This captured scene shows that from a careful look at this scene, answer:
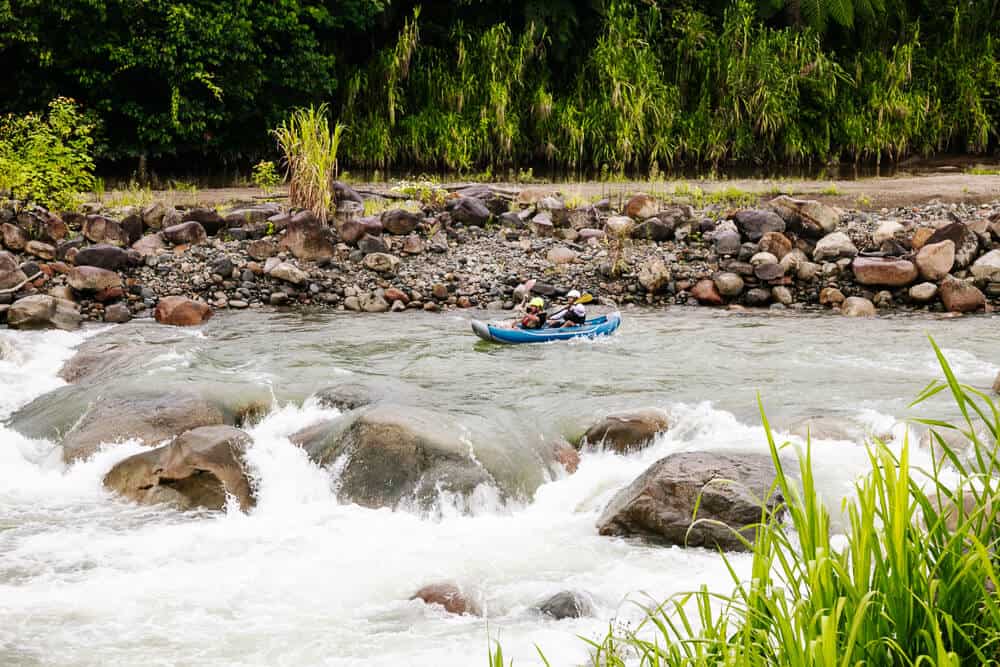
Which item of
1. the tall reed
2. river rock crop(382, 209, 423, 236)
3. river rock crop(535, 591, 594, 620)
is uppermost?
the tall reed

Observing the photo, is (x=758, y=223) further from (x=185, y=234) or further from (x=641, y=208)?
(x=185, y=234)

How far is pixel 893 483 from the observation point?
7.30 feet

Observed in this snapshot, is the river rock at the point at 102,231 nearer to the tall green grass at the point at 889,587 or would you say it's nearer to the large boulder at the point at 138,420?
the large boulder at the point at 138,420

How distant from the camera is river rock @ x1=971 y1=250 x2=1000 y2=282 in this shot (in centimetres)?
1184

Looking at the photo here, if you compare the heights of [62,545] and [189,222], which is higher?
[189,222]

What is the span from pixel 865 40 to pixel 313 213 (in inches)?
658

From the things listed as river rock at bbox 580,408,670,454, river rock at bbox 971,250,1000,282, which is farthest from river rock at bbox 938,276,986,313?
river rock at bbox 580,408,670,454

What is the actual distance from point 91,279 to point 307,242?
2765mm

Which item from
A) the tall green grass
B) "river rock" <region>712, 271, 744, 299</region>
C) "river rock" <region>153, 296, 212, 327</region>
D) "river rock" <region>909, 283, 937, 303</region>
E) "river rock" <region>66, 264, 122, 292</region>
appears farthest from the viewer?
"river rock" <region>712, 271, 744, 299</region>

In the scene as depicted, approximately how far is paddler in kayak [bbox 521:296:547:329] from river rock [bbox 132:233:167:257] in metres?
5.58

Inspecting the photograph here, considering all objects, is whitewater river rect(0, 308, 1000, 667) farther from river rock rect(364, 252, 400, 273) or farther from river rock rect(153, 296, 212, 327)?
river rock rect(364, 252, 400, 273)

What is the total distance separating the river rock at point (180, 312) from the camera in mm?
11570

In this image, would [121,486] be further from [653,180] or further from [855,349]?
[653,180]

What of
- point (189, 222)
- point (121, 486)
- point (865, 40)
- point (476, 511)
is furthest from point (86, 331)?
point (865, 40)
